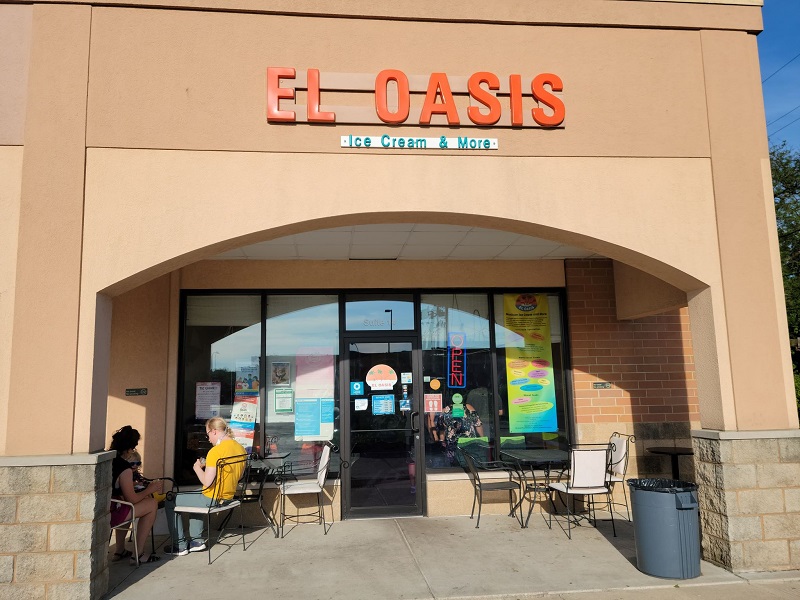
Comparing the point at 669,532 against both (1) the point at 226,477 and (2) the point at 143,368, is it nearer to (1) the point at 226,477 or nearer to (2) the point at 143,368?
(1) the point at 226,477

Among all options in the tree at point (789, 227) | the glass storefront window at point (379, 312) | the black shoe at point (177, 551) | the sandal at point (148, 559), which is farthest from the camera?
the tree at point (789, 227)

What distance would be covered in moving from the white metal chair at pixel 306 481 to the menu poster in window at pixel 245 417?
63 cm

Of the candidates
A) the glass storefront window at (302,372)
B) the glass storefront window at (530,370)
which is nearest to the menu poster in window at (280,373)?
the glass storefront window at (302,372)

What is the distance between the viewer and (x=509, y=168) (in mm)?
6043

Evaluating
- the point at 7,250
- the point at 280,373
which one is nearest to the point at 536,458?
the point at 280,373

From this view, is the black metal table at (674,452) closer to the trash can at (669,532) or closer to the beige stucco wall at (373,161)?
the beige stucco wall at (373,161)

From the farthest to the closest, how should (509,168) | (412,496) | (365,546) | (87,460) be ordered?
(412,496)
(365,546)
(509,168)
(87,460)

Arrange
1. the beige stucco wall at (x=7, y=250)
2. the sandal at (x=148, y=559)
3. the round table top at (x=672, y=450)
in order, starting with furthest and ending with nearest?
the round table top at (x=672, y=450)
the sandal at (x=148, y=559)
the beige stucco wall at (x=7, y=250)

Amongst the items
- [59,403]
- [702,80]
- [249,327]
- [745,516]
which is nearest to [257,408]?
[249,327]

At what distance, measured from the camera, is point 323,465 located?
7.47 meters

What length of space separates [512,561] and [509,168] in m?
3.87

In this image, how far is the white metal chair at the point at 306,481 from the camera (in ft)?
24.2

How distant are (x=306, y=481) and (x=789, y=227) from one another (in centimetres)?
2174

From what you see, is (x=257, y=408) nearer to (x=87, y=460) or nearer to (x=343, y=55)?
(x=87, y=460)
